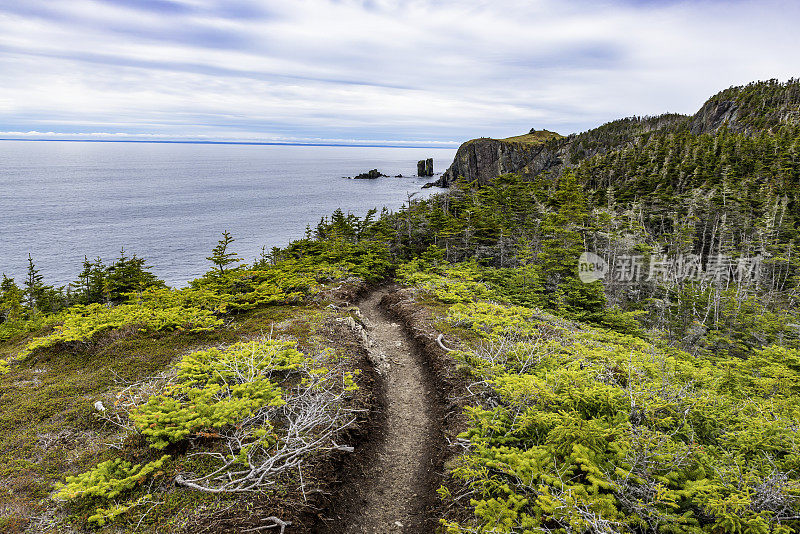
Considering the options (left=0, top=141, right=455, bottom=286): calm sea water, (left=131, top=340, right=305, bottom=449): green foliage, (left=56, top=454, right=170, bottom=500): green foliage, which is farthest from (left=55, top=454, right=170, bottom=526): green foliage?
(left=0, top=141, right=455, bottom=286): calm sea water

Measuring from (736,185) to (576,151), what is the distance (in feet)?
267

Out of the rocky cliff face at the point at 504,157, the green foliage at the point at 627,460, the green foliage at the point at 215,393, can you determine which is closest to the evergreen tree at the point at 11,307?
the green foliage at the point at 215,393

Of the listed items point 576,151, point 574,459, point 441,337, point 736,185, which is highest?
point 576,151

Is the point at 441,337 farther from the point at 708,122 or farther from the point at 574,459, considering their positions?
the point at 708,122

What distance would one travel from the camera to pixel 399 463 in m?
10.0

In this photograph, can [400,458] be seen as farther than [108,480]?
Yes

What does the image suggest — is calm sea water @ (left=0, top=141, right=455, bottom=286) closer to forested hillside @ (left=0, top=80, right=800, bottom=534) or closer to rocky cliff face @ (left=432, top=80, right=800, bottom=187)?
forested hillside @ (left=0, top=80, right=800, bottom=534)

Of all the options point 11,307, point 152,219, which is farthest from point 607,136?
point 11,307

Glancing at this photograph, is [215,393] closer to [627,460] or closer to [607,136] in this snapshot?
[627,460]

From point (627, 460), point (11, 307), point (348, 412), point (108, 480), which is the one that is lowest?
point (11, 307)

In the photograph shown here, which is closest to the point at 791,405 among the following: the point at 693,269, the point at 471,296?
the point at 471,296

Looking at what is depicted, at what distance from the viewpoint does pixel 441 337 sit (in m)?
15.6

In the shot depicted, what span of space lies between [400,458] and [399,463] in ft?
0.61

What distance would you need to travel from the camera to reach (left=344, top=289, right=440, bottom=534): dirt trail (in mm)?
8305
